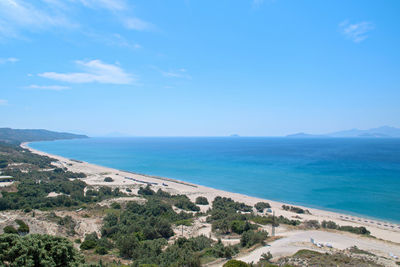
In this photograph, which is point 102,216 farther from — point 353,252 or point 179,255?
point 353,252

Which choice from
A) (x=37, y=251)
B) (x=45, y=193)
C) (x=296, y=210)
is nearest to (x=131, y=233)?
(x=37, y=251)

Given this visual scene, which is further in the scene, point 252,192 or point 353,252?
point 252,192

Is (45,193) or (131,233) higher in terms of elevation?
(131,233)

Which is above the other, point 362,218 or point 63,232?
point 63,232

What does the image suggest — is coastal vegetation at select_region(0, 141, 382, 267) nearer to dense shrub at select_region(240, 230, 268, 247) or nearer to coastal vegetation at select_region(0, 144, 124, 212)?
dense shrub at select_region(240, 230, 268, 247)

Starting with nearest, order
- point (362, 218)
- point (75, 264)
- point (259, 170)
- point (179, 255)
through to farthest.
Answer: point (75, 264) → point (179, 255) → point (362, 218) → point (259, 170)

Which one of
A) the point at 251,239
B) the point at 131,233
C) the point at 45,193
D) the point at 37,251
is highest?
the point at 37,251

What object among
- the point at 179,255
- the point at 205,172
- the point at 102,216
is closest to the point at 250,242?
the point at 179,255

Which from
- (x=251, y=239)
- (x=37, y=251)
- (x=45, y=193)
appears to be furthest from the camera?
(x=45, y=193)

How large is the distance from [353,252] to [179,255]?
11.6 m

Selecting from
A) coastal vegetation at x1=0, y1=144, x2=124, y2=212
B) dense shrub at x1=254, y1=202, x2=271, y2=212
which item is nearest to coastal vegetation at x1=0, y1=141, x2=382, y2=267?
dense shrub at x1=254, y1=202, x2=271, y2=212

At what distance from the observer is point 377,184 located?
171 feet

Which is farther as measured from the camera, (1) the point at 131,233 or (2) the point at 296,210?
(2) the point at 296,210

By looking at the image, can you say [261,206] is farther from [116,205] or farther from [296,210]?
[116,205]
